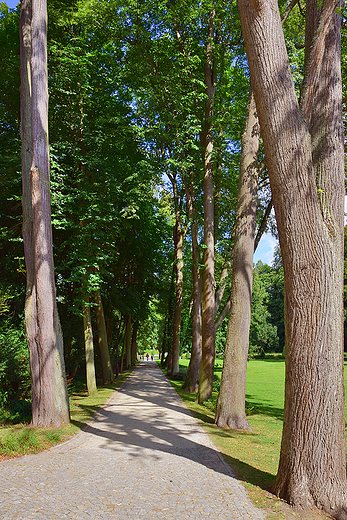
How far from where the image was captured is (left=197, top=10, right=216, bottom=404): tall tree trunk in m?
13.1

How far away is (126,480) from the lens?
17.8ft

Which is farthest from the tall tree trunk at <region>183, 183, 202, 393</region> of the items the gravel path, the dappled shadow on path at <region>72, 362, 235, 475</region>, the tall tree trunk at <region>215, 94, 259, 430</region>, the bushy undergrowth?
the gravel path

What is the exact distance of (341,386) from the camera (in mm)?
4492

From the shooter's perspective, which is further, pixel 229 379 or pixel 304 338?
pixel 229 379

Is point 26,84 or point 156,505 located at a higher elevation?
point 26,84

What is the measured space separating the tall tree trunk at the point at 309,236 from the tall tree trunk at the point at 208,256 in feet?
27.0

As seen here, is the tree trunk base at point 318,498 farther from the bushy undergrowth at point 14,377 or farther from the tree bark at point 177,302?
the tree bark at point 177,302

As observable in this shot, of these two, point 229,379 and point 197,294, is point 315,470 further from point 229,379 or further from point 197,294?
point 197,294

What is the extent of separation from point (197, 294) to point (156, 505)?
12.7 meters

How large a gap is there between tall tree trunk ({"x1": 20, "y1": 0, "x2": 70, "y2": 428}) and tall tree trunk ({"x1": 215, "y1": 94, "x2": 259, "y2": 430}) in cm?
377

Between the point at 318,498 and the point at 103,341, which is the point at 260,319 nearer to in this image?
the point at 103,341

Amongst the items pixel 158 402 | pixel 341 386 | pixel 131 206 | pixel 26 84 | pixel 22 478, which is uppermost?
pixel 26 84

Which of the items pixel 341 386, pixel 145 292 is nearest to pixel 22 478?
pixel 341 386

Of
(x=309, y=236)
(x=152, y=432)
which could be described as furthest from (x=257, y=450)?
(x=309, y=236)
